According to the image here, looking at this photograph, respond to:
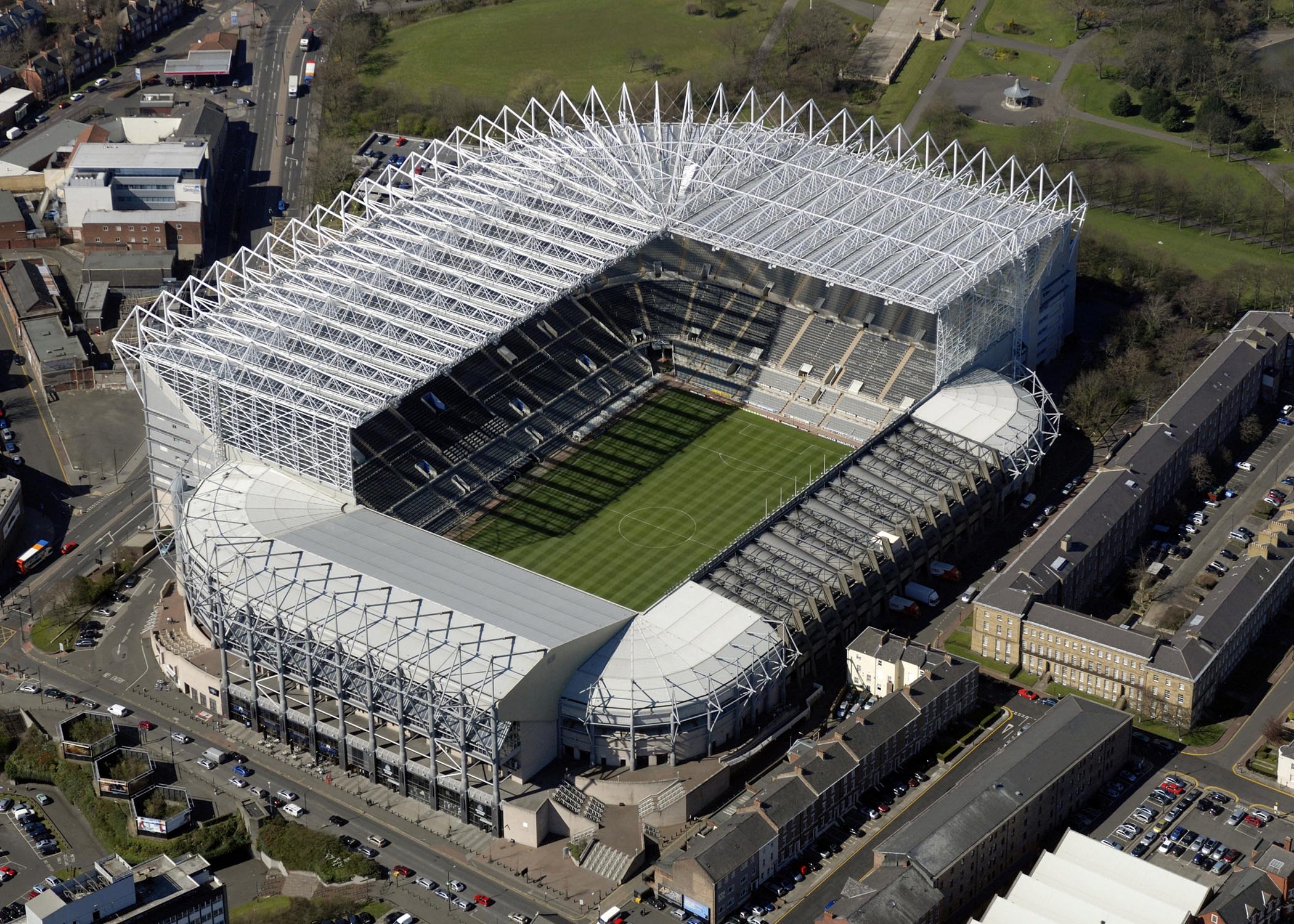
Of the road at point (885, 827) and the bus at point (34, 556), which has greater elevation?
the road at point (885, 827)

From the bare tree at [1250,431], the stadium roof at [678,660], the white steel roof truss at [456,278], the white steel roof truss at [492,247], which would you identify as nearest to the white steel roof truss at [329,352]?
the white steel roof truss at [456,278]

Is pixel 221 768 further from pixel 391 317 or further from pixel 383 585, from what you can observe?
pixel 391 317

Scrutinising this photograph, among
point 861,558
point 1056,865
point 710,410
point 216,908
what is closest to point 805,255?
point 710,410

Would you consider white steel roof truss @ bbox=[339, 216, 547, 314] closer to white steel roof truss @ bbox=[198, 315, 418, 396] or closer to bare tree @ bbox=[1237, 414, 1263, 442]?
white steel roof truss @ bbox=[198, 315, 418, 396]

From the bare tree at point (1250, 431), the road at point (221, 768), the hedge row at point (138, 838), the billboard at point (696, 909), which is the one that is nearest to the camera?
the billboard at point (696, 909)

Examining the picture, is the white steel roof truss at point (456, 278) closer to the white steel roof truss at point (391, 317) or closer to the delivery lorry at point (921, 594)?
the white steel roof truss at point (391, 317)

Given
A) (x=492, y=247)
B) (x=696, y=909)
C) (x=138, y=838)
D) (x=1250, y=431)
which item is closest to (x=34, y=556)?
(x=138, y=838)
